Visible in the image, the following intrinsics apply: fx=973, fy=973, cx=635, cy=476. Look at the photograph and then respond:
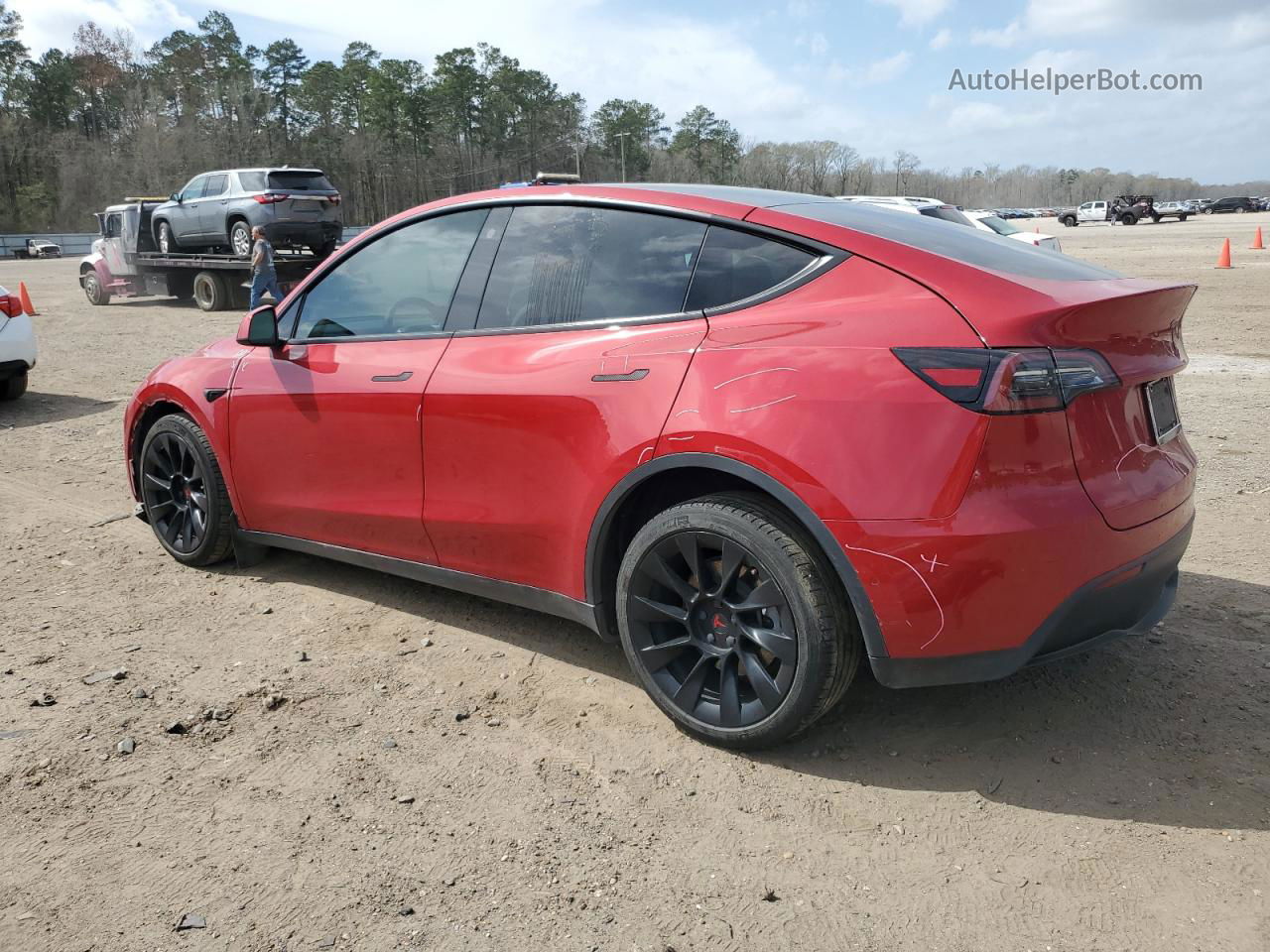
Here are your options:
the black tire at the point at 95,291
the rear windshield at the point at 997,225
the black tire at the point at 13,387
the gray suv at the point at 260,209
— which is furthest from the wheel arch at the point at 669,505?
the black tire at the point at 95,291

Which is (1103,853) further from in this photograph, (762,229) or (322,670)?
(322,670)

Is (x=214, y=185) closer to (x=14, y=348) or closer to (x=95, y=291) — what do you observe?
(x=95, y=291)

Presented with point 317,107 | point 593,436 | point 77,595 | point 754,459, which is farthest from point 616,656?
point 317,107

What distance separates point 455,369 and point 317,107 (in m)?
97.8

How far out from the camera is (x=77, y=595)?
4.48 metres

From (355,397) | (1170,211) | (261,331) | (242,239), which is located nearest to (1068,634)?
(355,397)

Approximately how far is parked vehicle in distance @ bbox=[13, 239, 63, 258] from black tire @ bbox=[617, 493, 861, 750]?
6293 cm

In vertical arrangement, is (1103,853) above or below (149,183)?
below

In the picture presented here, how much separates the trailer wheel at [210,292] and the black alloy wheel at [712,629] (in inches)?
790

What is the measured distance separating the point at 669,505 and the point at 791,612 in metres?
0.63

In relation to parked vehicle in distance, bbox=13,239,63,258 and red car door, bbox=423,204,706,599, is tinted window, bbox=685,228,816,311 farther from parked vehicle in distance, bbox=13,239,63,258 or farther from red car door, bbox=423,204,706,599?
parked vehicle in distance, bbox=13,239,63,258

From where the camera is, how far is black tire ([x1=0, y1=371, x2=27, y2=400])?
9.89 m

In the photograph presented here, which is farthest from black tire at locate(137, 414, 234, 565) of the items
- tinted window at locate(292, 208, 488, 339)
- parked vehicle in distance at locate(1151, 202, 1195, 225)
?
parked vehicle in distance at locate(1151, 202, 1195, 225)

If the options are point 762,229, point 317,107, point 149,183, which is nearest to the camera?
point 762,229
